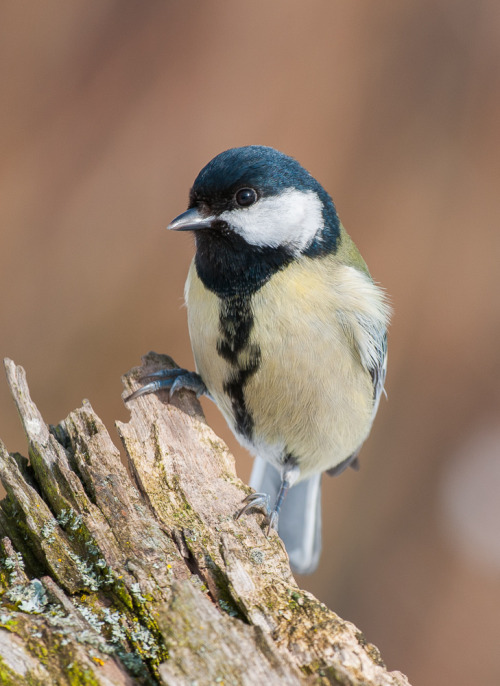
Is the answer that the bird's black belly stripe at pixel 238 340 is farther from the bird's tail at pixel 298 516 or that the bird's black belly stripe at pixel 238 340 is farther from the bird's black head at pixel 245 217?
the bird's tail at pixel 298 516

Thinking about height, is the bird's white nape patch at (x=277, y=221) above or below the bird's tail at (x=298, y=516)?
above

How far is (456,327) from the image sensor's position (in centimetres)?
244

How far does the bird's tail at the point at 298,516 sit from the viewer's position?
1909 millimetres

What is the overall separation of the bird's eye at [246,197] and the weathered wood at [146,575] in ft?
1.71

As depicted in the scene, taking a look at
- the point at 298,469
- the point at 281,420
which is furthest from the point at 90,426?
the point at 298,469

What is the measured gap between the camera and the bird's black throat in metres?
1.42

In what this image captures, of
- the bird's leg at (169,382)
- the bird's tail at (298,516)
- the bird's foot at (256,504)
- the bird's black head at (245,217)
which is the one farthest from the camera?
the bird's tail at (298,516)

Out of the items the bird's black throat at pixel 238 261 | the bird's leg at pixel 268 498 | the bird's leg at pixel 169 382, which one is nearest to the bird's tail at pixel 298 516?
the bird's leg at pixel 268 498

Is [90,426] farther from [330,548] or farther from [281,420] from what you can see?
[330,548]

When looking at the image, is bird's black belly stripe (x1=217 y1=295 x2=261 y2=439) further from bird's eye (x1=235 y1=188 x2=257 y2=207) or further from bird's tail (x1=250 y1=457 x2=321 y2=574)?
bird's tail (x1=250 y1=457 x2=321 y2=574)

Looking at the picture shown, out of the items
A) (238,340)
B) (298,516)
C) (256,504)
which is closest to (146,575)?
(256,504)

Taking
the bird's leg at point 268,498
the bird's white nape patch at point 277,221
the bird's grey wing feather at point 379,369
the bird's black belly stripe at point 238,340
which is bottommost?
the bird's leg at point 268,498

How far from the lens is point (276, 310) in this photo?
1.40 metres

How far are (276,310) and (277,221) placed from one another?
0.20 meters
